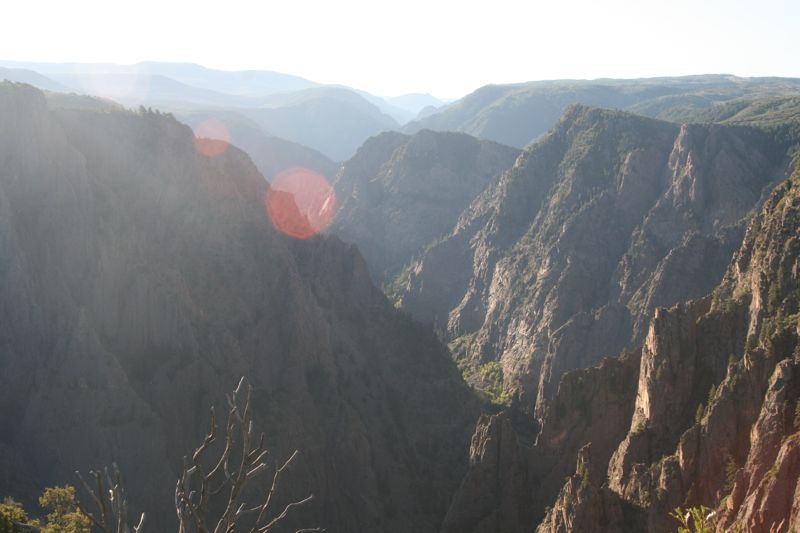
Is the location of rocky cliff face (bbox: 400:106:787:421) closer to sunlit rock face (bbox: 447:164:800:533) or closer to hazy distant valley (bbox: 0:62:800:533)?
hazy distant valley (bbox: 0:62:800:533)

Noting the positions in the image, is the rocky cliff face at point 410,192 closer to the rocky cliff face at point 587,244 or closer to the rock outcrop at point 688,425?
the rocky cliff face at point 587,244

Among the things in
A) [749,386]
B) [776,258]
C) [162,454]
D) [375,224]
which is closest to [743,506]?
[749,386]

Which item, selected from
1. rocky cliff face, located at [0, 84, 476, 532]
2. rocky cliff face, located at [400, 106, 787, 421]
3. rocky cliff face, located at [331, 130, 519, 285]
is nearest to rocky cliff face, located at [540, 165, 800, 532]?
rocky cliff face, located at [0, 84, 476, 532]

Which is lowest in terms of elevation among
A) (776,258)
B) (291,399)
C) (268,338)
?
(291,399)

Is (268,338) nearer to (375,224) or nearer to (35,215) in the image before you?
(35,215)

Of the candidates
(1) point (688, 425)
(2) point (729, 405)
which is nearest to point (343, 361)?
(1) point (688, 425)

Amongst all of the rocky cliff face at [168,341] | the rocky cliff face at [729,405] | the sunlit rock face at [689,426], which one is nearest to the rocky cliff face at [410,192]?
the rocky cliff face at [168,341]

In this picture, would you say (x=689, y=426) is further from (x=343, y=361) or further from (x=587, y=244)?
(x=587, y=244)
